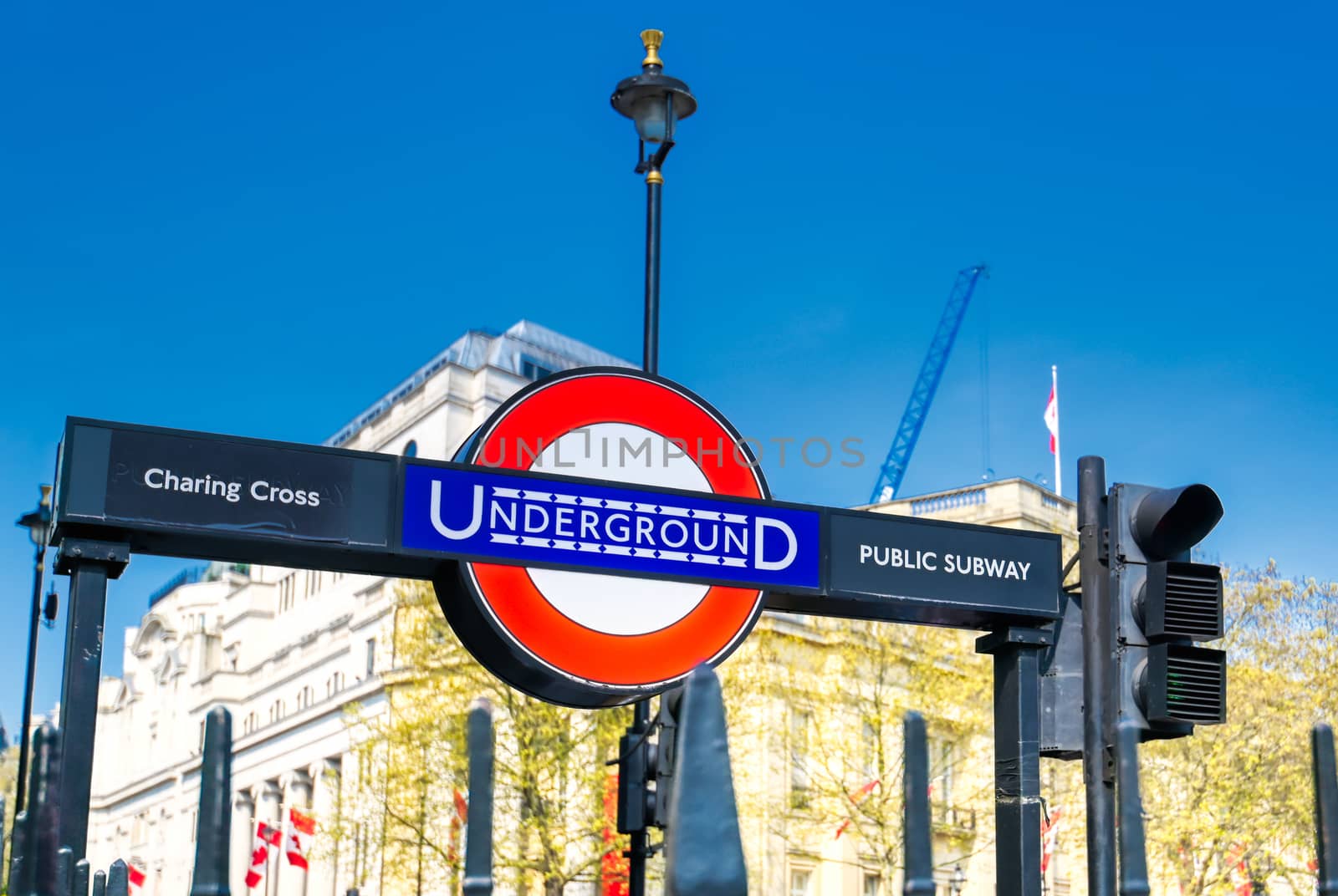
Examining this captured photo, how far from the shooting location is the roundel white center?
265 inches

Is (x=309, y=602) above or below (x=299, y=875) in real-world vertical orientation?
above

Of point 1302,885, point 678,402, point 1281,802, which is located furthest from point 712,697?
point 1302,885

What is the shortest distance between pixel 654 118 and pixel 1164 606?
499 cm

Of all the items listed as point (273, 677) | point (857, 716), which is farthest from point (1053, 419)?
point (273, 677)

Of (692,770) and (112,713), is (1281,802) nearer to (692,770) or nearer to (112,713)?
(692,770)

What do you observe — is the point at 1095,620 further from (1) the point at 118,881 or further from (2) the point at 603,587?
(1) the point at 118,881

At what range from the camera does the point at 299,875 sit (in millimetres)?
63688

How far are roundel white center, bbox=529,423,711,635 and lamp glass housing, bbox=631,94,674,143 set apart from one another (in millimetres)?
3472

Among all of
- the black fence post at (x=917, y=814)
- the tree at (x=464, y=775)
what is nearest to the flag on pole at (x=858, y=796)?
the tree at (x=464, y=775)

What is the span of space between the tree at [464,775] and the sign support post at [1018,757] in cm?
2333

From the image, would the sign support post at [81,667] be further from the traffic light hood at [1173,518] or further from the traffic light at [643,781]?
the traffic light at [643,781]

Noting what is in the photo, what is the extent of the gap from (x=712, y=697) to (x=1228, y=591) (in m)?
36.3

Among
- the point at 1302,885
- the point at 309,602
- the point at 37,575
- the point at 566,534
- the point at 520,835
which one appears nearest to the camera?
the point at 566,534

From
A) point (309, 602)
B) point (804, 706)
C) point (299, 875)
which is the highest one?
point (309, 602)
